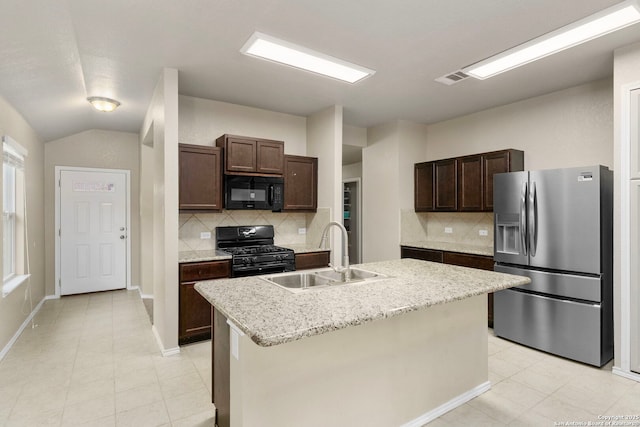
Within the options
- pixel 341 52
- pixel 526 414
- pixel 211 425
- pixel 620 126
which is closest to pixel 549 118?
pixel 620 126

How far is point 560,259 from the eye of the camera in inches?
121

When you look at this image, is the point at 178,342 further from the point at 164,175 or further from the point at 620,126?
the point at 620,126

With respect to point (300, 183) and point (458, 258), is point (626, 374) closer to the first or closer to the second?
point (458, 258)

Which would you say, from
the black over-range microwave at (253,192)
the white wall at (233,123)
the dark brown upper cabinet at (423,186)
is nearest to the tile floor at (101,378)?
the black over-range microwave at (253,192)

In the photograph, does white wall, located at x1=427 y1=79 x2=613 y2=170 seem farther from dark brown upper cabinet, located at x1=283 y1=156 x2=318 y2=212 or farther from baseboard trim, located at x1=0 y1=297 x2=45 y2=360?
baseboard trim, located at x1=0 y1=297 x2=45 y2=360

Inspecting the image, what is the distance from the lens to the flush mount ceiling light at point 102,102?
12.4ft

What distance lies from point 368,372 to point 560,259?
7.61 ft

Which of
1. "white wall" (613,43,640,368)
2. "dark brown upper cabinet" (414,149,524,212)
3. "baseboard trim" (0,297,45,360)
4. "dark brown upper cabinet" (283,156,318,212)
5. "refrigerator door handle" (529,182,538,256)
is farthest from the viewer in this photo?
"dark brown upper cabinet" (283,156,318,212)

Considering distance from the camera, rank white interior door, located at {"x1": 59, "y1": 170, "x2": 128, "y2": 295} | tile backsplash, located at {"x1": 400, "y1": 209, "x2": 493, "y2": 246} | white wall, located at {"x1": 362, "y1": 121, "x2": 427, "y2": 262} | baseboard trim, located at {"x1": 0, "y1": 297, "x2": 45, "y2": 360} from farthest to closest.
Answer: white interior door, located at {"x1": 59, "y1": 170, "x2": 128, "y2": 295}
white wall, located at {"x1": 362, "y1": 121, "x2": 427, "y2": 262}
tile backsplash, located at {"x1": 400, "y1": 209, "x2": 493, "y2": 246}
baseboard trim, located at {"x1": 0, "y1": 297, "x2": 45, "y2": 360}

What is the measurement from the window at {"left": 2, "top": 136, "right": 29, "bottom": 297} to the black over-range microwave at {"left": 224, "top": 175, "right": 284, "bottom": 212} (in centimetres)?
215

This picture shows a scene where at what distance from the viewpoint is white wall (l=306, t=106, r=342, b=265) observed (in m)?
4.21

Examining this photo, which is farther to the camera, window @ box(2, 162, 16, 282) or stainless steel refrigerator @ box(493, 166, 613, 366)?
window @ box(2, 162, 16, 282)

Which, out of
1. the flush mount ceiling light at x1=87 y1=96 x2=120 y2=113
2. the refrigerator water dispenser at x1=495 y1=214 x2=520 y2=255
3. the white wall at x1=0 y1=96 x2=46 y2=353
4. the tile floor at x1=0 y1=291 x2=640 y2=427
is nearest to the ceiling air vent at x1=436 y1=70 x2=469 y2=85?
the refrigerator water dispenser at x1=495 y1=214 x2=520 y2=255

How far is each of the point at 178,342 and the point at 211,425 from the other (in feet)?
4.38
